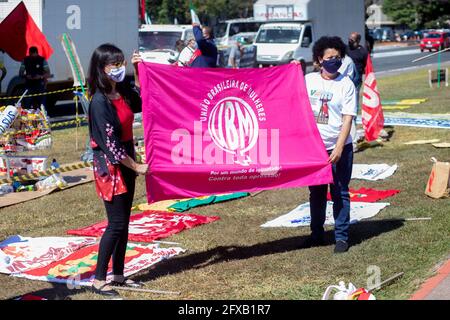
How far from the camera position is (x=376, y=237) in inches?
335

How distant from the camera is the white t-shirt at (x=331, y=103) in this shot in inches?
307

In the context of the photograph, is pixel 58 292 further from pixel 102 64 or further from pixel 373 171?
pixel 373 171

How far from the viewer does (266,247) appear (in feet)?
27.7

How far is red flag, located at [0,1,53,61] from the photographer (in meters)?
16.6

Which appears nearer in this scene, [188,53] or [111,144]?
[111,144]

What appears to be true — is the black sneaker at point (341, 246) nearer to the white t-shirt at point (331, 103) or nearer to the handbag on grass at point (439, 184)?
the white t-shirt at point (331, 103)

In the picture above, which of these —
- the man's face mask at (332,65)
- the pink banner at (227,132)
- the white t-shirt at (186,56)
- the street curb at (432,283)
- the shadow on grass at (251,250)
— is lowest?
the shadow on grass at (251,250)

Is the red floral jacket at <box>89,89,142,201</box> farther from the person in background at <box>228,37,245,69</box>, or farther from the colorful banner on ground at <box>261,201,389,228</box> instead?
the person in background at <box>228,37,245,69</box>

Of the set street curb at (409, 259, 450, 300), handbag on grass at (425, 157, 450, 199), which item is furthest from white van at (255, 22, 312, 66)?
street curb at (409, 259, 450, 300)

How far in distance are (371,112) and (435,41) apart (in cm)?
4852

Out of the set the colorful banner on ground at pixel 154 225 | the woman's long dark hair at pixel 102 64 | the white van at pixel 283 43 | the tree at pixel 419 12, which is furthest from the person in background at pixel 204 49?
the tree at pixel 419 12

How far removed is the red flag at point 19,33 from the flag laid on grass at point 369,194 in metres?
8.40

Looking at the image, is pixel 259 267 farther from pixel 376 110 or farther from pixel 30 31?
pixel 30 31

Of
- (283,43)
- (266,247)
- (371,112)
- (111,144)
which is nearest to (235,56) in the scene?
(283,43)
